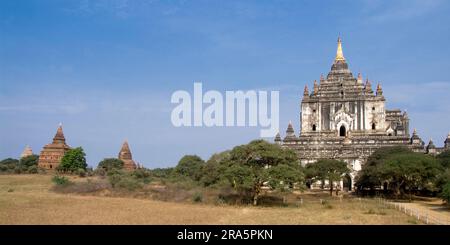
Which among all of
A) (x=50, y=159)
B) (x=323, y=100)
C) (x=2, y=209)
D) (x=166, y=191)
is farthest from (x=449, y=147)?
(x=50, y=159)

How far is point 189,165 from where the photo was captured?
202ft

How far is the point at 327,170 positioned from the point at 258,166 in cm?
1569

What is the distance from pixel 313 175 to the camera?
47.0 meters

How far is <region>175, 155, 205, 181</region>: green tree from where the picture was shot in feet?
195

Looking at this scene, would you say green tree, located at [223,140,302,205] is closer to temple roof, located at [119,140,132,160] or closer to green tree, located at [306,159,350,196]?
green tree, located at [306,159,350,196]

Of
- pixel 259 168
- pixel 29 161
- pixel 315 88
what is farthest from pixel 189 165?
pixel 29 161

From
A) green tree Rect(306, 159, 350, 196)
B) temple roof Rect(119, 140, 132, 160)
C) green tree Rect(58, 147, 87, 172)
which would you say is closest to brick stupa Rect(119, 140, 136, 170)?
temple roof Rect(119, 140, 132, 160)

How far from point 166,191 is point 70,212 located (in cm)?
1504

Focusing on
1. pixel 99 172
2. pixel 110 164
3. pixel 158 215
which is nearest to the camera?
pixel 158 215

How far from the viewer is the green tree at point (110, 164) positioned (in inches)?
3170

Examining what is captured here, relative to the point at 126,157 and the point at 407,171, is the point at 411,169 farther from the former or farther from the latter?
the point at 126,157

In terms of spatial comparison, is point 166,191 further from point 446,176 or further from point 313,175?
point 446,176

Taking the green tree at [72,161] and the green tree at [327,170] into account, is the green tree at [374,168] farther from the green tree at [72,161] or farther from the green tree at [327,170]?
the green tree at [72,161]

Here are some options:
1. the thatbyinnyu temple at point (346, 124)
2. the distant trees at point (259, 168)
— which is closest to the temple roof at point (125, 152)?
the thatbyinnyu temple at point (346, 124)
